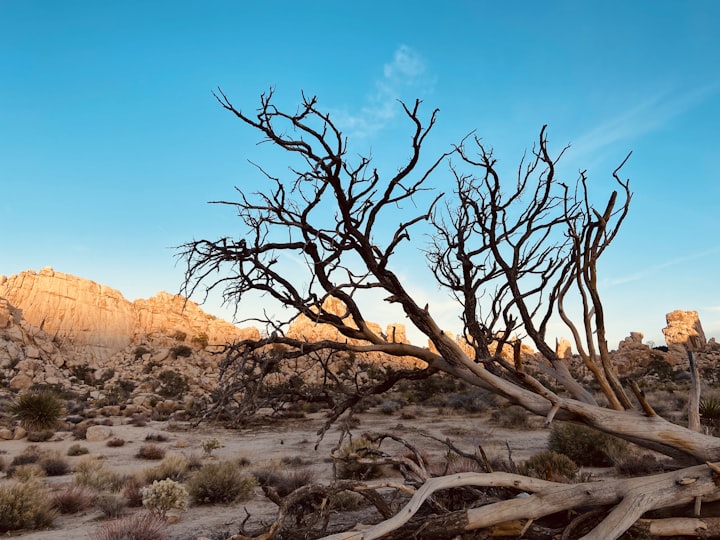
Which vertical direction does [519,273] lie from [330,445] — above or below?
above

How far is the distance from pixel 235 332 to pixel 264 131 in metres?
64.6

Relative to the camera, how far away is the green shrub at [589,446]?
35.3 feet

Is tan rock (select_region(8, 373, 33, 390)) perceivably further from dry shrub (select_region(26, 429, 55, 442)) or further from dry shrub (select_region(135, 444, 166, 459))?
dry shrub (select_region(135, 444, 166, 459))

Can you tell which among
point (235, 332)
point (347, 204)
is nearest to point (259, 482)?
point (347, 204)

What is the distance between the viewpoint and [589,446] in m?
11.1

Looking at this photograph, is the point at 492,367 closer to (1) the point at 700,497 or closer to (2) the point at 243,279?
(1) the point at 700,497

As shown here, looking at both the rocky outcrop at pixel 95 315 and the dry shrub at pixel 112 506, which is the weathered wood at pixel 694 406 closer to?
the dry shrub at pixel 112 506

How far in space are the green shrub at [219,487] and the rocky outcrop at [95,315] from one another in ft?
162

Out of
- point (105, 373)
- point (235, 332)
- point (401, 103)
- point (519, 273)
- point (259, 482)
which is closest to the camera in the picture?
point (401, 103)

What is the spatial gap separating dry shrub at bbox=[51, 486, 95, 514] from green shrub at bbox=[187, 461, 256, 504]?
5.67ft

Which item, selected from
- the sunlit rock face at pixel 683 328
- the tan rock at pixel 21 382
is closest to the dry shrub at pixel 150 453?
the tan rock at pixel 21 382

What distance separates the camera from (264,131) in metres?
4.31

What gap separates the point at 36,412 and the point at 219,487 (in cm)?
1348

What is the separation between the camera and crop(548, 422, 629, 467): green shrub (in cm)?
1076
